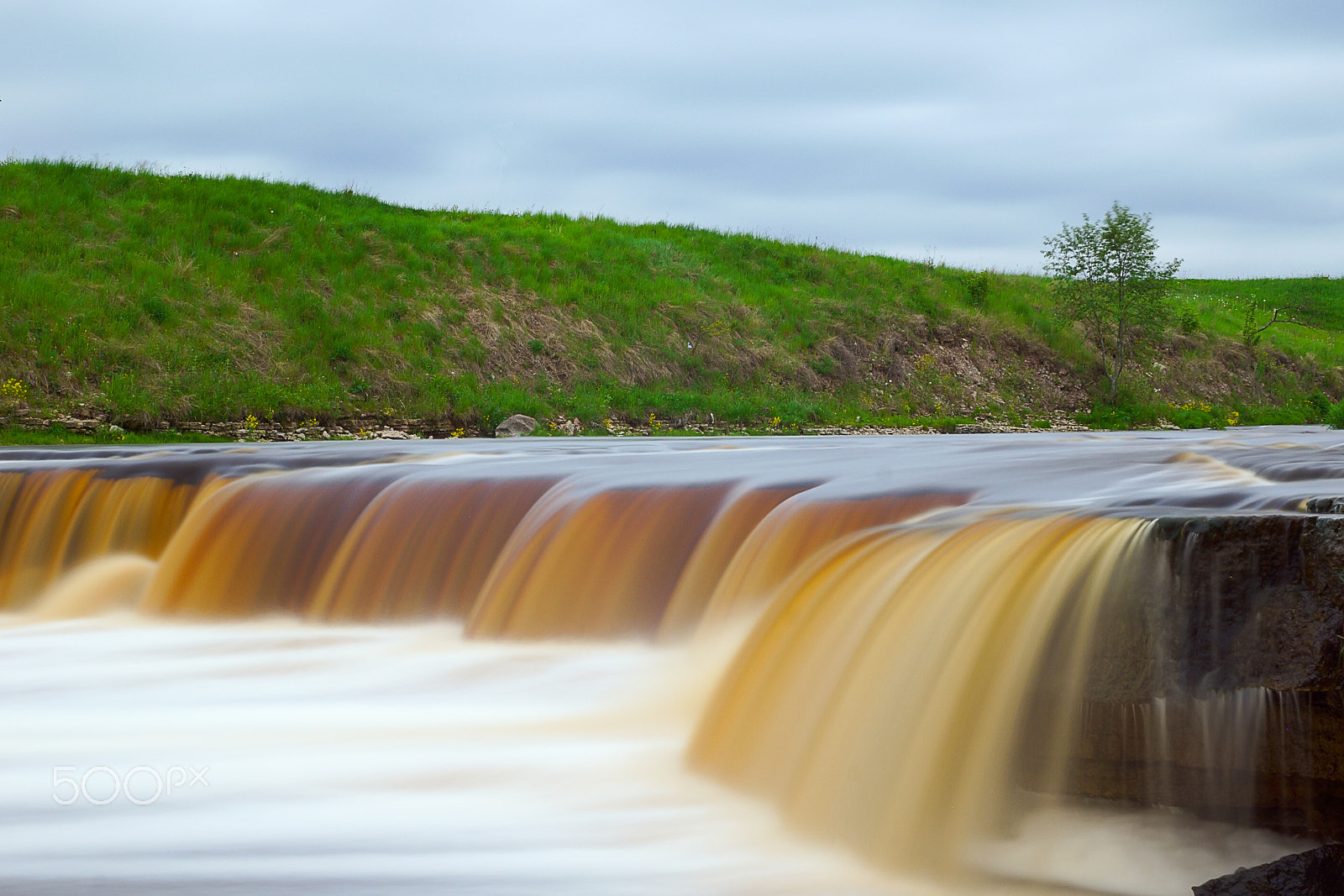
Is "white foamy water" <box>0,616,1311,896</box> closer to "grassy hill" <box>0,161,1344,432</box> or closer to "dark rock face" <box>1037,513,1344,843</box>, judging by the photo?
"dark rock face" <box>1037,513,1344,843</box>

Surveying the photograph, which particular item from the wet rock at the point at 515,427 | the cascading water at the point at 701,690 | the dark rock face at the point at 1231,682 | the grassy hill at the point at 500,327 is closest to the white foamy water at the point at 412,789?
the cascading water at the point at 701,690

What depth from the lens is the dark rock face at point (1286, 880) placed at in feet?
9.49

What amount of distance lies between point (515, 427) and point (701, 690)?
15190 millimetres

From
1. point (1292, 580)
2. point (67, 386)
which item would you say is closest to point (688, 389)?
point (67, 386)

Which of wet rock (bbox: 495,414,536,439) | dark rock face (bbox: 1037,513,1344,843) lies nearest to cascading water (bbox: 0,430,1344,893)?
dark rock face (bbox: 1037,513,1344,843)

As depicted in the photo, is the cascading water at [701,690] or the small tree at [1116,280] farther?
the small tree at [1116,280]

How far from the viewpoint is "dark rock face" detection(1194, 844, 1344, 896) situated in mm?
2893

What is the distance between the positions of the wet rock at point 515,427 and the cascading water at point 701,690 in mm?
11712

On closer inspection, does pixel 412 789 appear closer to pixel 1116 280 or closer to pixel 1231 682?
pixel 1231 682

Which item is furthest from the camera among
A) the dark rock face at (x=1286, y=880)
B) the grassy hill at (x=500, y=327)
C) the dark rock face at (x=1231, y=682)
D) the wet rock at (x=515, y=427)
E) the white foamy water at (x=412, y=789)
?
the wet rock at (x=515, y=427)

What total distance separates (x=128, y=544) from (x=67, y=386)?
10374mm

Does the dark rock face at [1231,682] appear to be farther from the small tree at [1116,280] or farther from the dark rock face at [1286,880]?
the small tree at [1116,280]

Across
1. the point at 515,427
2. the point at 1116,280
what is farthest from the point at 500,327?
the point at 1116,280

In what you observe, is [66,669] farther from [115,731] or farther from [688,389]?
[688,389]
